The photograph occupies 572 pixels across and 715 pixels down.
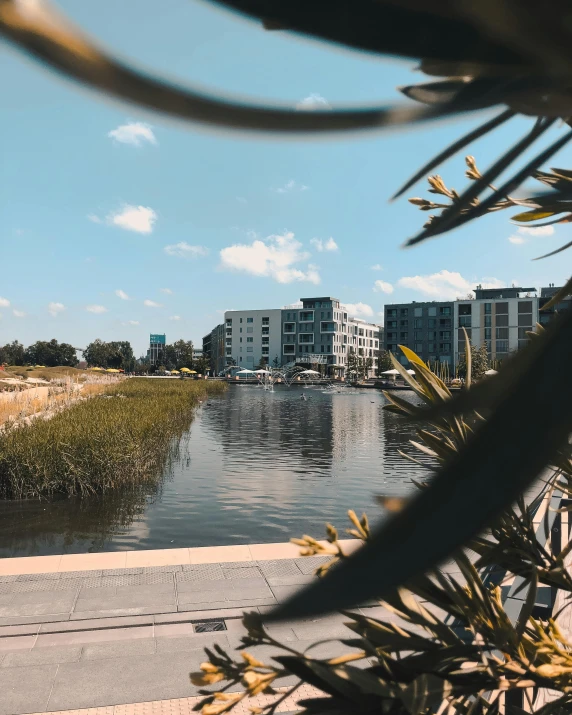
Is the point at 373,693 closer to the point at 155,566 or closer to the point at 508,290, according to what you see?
the point at 155,566

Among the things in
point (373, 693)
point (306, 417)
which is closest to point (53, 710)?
point (373, 693)

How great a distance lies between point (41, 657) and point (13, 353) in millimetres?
119628

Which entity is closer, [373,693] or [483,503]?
[483,503]

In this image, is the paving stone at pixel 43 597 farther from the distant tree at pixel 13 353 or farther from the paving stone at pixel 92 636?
the distant tree at pixel 13 353

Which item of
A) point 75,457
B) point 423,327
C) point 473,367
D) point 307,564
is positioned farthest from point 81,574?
point 423,327

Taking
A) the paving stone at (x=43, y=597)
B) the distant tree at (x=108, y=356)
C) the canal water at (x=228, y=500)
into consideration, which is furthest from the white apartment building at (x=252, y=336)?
the paving stone at (x=43, y=597)

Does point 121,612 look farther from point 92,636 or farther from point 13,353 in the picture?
point 13,353

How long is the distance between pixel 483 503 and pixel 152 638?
5.80 m

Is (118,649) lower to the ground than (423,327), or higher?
lower

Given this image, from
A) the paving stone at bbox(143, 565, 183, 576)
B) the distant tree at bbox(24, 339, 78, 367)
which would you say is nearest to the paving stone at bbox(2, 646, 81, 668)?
the paving stone at bbox(143, 565, 183, 576)

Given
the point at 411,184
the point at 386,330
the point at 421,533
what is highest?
the point at 386,330

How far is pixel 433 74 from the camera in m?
0.75

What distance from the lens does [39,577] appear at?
278 inches

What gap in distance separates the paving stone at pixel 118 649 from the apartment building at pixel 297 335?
11269cm
